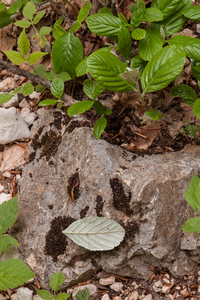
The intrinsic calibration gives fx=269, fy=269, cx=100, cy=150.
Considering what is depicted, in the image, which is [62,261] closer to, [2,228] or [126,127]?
[2,228]

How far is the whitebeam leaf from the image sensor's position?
5.92 feet

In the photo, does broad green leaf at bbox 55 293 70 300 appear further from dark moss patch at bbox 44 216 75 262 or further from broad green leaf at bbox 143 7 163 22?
broad green leaf at bbox 143 7 163 22

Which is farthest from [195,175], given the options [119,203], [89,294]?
[89,294]

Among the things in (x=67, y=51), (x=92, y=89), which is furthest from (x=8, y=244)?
(x=67, y=51)

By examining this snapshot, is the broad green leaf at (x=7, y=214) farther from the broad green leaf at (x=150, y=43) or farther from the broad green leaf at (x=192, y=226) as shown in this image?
the broad green leaf at (x=150, y=43)

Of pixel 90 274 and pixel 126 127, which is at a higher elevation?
pixel 126 127

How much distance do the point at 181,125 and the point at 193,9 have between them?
88 centimetres

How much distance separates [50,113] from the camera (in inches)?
93.0

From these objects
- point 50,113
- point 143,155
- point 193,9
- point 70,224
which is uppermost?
point 193,9

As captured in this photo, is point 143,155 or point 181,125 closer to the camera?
point 143,155

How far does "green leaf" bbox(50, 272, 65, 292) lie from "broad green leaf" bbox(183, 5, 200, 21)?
6.65 ft

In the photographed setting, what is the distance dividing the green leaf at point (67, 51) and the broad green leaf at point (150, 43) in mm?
551

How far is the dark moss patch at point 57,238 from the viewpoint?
1.93 m

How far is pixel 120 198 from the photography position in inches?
73.2
